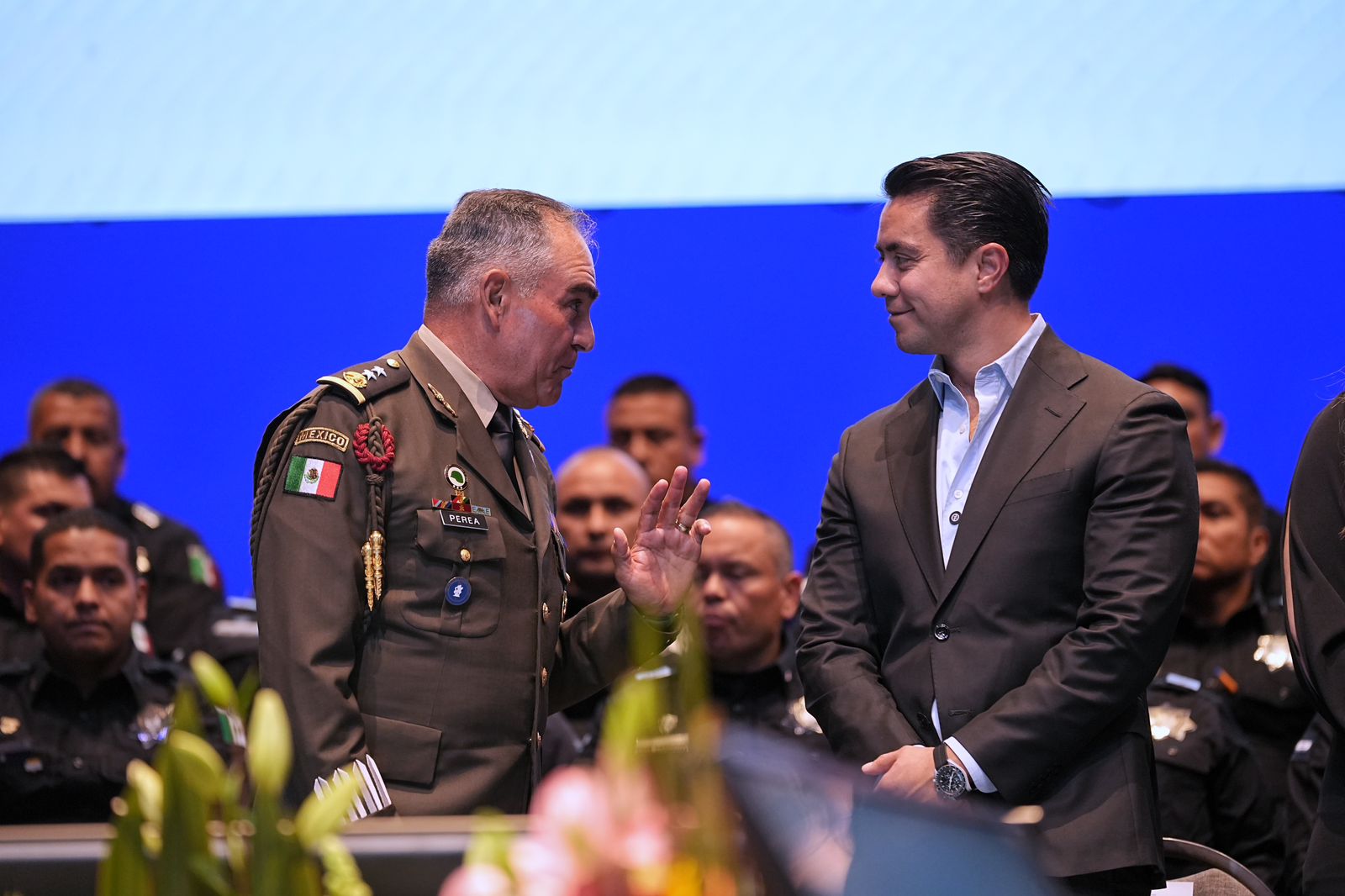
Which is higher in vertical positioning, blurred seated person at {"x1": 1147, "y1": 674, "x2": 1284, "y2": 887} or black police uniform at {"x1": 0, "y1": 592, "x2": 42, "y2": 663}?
black police uniform at {"x1": 0, "y1": 592, "x2": 42, "y2": 663}

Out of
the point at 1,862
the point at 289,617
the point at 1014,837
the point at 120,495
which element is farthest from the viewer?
the point at 120,495

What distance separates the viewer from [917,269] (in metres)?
2.50

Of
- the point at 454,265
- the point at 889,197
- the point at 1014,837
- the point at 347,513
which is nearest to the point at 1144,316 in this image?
the point at 889,197

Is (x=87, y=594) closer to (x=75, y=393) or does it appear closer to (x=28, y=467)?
(x=28, y=467)

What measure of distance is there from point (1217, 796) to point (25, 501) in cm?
326

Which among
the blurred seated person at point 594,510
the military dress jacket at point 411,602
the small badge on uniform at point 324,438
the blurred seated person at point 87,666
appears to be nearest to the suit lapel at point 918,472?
the military dress jacket at point 411,602

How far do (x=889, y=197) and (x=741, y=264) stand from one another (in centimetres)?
221

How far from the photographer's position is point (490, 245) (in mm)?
2600

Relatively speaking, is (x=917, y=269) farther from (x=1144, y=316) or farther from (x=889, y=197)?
(x=1144, y=316)

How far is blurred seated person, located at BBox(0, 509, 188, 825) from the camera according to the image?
4004 millimetres

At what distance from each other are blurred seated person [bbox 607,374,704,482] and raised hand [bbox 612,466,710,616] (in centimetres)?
214

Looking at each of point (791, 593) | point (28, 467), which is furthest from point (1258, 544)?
point (28, 467)

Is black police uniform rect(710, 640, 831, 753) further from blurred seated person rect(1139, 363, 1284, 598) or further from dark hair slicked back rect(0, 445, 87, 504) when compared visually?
dark hair slicked back rect(0, 445, 87, 504)

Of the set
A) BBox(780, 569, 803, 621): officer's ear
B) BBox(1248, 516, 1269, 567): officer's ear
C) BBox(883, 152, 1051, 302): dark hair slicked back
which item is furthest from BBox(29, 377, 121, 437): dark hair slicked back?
BBox(1248, 516, 1269, 567): officer's ear
